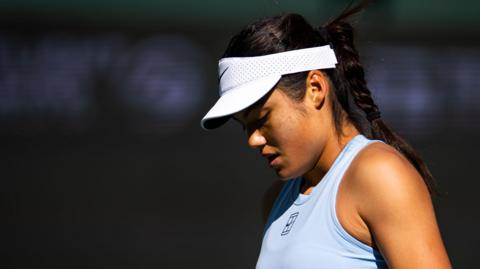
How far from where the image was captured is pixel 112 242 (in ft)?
11.8

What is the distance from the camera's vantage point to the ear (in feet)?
4.92

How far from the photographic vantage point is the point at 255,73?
1.50 metres

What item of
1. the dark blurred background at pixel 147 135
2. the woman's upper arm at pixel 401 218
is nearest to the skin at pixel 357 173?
the woman's upper arm at pixel 401 218

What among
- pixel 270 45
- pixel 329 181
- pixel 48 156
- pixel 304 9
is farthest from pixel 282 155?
pixel 48 156

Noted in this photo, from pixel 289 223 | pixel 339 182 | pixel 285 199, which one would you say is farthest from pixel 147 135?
pixel 339 182

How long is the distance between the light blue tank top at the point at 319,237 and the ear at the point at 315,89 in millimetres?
104

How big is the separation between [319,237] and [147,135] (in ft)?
7.44

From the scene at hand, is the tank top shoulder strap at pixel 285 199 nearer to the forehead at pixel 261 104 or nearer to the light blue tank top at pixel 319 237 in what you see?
the light blue tank top at pixel 319 237

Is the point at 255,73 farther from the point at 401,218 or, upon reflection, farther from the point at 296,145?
the point at 401,218

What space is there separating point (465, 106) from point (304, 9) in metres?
0.92

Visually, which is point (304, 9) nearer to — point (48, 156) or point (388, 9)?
point (388, 9)

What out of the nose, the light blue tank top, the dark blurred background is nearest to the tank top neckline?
the light blue tank top

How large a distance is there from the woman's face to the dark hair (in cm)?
3

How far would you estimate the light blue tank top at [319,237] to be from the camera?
137cm
